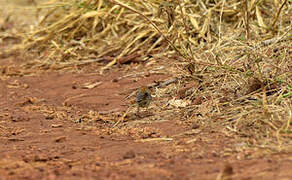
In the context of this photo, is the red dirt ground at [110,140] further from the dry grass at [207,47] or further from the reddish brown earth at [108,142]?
the dry grass at [207,47]

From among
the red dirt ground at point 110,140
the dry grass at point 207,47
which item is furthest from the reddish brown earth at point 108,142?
the dry grass at point 207,47

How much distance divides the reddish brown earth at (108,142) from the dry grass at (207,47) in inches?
6.7

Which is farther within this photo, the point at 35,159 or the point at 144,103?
the point at 144,103

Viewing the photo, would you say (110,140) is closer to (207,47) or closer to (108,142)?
(108,142)

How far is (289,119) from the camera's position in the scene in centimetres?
214

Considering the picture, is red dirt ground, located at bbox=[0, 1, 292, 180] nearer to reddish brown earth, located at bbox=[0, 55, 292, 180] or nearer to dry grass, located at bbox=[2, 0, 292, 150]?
reddish brown earth, located at bbox=[0, 55, 292, 180]

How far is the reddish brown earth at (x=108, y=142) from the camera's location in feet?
6.09

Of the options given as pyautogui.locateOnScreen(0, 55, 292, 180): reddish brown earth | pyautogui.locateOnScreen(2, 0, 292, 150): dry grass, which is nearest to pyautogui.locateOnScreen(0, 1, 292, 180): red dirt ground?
pyautogui.locateOnScreen(0, 55, 292, 180): reddish brown earth

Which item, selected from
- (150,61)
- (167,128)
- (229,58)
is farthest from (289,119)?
(150,61)

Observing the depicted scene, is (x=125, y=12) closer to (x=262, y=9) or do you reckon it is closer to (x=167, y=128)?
(x=262, y=9)

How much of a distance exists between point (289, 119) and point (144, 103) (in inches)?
35.8

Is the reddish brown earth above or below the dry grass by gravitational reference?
below

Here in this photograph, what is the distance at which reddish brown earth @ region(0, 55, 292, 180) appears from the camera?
186 cm

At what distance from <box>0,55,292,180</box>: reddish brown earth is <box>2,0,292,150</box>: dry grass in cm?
17
